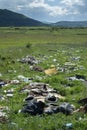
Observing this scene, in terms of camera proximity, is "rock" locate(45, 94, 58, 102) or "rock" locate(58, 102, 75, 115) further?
"rock" locate(45, 94, 58, 102)

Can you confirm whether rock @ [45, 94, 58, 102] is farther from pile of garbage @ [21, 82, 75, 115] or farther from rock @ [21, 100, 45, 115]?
rock @ [21, 100, 45, 115]

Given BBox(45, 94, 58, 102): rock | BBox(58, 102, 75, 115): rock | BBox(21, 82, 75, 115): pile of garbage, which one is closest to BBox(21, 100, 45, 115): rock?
BBox(21, 82, 75, 115): pile of garbage

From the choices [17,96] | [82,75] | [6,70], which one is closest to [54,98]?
[17,96]

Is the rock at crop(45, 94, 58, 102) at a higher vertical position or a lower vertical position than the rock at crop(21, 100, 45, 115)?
lower

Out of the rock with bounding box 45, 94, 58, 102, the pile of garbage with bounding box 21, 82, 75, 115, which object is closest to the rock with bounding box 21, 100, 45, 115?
the pile of garbage with bounding box 21, 82, 75, 115

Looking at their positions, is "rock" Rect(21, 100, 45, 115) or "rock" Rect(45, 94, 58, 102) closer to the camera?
"rock" Rect(21, 100, 45, 115)

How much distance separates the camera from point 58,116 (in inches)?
496

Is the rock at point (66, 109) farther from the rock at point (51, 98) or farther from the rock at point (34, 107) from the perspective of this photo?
the rock at point (51, 98)

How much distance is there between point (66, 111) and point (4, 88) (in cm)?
590

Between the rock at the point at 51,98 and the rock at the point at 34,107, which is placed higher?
the rock at the point at 34,107

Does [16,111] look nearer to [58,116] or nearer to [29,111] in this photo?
[29,111]

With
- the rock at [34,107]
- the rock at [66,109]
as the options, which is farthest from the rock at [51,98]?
the rock at [66,109]

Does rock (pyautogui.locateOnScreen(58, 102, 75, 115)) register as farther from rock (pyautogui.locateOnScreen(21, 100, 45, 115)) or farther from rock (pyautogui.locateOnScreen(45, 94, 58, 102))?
rock (pyautogui.locateOnScreen(45, 94, 58, 102))

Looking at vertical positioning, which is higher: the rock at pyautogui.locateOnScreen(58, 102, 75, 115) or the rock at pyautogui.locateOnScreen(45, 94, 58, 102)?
the rock at pyautogui.locateOnScreen(58, 102, 75, 115)
